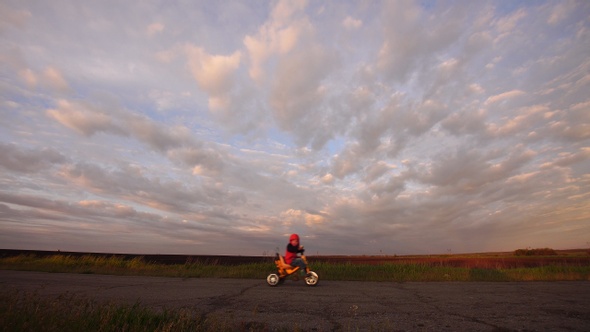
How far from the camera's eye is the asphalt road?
267 inches

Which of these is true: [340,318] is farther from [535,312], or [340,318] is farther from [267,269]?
[267,269]

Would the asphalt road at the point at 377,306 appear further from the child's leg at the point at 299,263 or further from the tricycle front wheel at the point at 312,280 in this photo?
the tricycle front wheel at the point at 312,280

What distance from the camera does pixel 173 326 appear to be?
19.6 feet

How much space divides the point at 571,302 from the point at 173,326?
982 centimetres

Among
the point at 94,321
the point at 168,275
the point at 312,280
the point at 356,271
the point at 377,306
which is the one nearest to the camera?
the point at 94,321

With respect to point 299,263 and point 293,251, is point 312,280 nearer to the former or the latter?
point 299,263

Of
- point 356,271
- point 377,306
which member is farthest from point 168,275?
point 377,306

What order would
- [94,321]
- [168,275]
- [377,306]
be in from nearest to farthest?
[94,321] → [377,306] → [168,275]

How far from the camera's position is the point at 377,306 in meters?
8.63

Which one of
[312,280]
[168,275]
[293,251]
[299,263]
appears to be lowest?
[168,275]

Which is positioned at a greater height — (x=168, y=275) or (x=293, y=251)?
(x=293, y=251)

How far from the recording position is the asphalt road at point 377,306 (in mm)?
6773

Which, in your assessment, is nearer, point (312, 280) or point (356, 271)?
point (312, 280)

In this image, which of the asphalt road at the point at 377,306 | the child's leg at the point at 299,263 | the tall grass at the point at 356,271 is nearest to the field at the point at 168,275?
the tall grass at the point at 356,271
